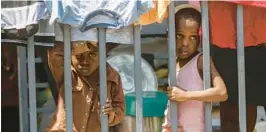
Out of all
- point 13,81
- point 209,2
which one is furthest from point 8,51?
point 209,2

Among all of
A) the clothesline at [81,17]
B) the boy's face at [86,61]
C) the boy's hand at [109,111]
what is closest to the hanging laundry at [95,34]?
the clothesline at [81,17]

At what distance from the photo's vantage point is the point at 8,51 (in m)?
2.69

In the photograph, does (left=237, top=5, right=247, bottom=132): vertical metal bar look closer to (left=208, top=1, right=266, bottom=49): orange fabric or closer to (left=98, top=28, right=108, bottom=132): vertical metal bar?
(left=208, top=1, right=266, bottom=49): orange fabric

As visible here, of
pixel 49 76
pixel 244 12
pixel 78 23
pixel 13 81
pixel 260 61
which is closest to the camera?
pixel 78 23

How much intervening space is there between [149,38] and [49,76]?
2.20ft

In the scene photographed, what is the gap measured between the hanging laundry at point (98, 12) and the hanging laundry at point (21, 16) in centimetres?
4

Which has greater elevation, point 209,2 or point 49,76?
point 209,2

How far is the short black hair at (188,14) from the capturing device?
233cm

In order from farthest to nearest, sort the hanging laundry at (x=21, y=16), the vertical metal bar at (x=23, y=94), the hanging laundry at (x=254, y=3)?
the vertical metal bar at (x=23, y=94)
the hanging laundry at (x=254, y=3)
the hanging laundry at (x=21, y=16)

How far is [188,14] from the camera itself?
7.65 ft

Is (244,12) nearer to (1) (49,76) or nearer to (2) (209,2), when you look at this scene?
(2) (209,2)

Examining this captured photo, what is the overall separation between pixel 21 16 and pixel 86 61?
13.5 inches

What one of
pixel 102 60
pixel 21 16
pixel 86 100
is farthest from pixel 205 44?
pixel 21 16

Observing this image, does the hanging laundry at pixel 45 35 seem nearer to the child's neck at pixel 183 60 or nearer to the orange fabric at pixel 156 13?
the orange fabric at pixel 156 13
